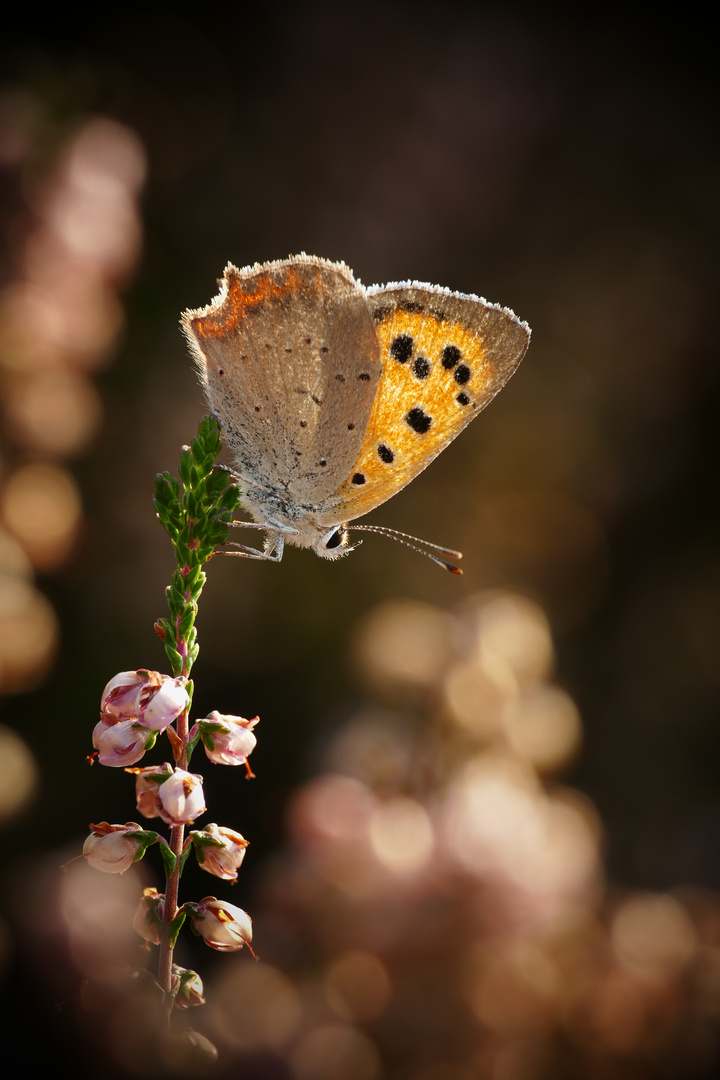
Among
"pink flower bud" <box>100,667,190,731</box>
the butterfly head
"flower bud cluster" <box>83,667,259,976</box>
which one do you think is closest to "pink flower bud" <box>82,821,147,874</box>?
"flower bud cluster" <box>83,667,259,976</box>

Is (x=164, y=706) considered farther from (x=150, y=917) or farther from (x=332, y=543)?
(x=332, y=543)

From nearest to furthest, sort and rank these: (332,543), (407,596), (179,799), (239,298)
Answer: (179,799) → (239,298) → (332,543) → (407,596)

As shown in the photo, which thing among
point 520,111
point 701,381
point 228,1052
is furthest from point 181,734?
point 520,111

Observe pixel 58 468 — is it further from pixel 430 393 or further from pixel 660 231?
pixel 660 231

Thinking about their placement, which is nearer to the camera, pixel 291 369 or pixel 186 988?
pixel 186 988

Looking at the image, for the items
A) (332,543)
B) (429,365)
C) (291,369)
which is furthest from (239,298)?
(332,543)

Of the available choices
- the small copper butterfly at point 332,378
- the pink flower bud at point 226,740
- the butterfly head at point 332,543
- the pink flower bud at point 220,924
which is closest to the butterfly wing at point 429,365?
the small copper butterfly at point 332,378
